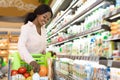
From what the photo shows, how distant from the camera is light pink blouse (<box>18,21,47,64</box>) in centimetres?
271

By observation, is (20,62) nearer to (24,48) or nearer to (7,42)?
(24,48)

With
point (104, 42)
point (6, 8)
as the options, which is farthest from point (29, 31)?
point (6, 8)

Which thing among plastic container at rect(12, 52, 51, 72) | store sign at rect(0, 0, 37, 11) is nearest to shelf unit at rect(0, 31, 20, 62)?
store sign at rect(0, 0, 37, 11)

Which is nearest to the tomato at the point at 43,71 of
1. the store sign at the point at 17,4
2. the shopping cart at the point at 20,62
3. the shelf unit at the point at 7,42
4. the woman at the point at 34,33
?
the shopping cart at the point at 20,62

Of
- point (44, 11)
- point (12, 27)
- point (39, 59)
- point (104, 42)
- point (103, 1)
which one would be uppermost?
point (12, 27)

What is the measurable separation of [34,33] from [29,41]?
11 cm

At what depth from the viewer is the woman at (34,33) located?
2738 millimetres

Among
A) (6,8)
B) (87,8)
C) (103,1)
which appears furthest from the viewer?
(6,8)

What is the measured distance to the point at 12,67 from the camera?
2748 mm

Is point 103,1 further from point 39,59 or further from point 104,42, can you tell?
point 39,59

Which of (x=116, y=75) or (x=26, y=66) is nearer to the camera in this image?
(x=116, y=75)

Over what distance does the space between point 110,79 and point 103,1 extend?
164 cm

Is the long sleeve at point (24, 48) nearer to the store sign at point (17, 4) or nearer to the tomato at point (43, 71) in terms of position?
the tomato at point (43, 71)

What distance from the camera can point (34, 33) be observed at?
2.89m
